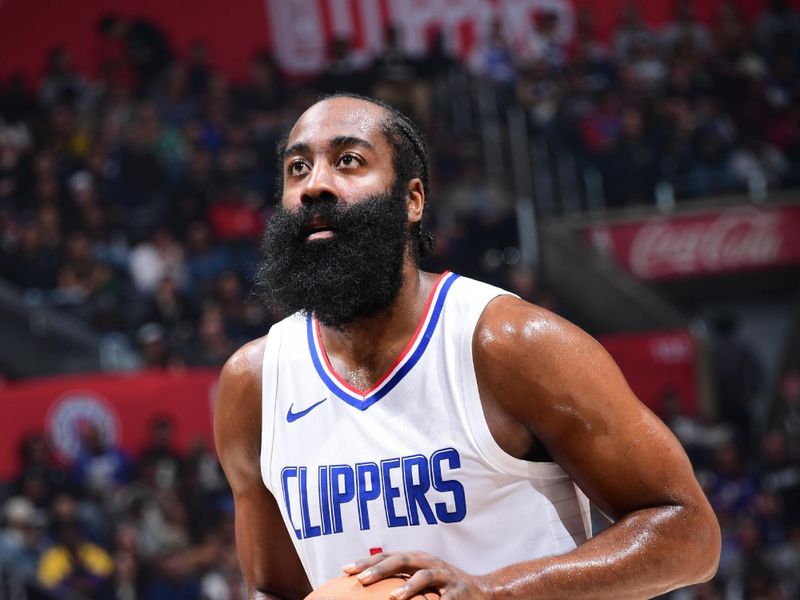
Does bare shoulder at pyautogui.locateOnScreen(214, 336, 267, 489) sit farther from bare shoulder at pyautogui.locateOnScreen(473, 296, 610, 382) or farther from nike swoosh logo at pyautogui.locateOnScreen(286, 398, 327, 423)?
bare shoulder at pyautogui.locateOnScreen(473, 296, 610, 382)

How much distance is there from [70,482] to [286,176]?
6.58 m

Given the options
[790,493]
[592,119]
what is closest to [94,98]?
[592,119]

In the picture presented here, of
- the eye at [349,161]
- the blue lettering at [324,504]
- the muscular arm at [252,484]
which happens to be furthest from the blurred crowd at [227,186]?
the eye at [349,161]

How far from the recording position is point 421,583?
212 centimetres

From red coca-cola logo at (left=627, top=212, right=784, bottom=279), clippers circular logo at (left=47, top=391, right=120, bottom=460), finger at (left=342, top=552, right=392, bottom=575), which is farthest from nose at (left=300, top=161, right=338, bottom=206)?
red coca-cola logo at (left=627, top=212, right=784, bottom=279)

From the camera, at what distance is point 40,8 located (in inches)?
582

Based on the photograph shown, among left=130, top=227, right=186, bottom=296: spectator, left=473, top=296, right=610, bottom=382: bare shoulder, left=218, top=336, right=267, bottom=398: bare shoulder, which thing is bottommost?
left=130, top=227, right=186, bottom=296: spectator

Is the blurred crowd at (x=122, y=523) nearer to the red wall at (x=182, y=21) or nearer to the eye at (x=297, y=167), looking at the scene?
the eye at (x=297, y=167)

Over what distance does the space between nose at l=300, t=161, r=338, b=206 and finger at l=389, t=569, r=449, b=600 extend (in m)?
0.85

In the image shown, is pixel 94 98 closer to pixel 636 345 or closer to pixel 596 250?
pixel 596 250

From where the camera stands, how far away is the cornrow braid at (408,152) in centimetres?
273

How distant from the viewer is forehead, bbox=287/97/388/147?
265 centimetres

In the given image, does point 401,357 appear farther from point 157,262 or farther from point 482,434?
point 157,262

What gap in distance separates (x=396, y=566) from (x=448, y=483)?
360 millimetres
